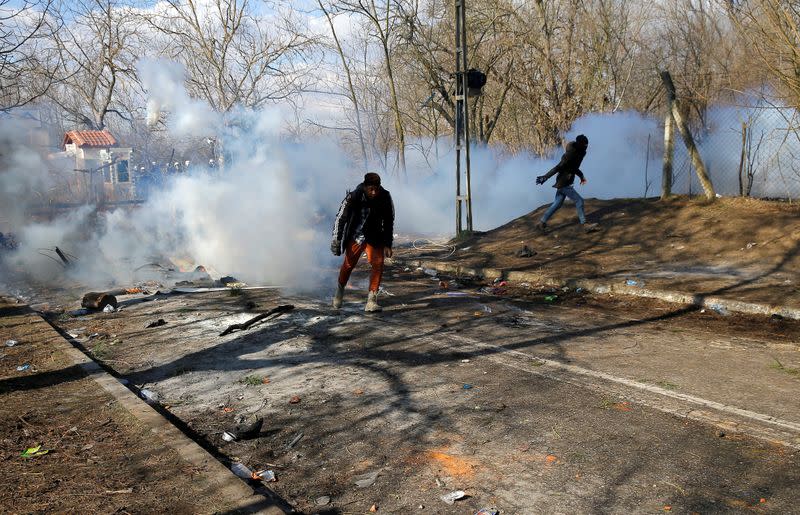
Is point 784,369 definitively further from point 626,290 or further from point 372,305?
point 372,305

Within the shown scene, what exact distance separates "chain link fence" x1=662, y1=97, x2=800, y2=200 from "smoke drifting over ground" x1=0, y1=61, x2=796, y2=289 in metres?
2.22

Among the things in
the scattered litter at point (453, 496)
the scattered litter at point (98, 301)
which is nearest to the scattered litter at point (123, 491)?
the scattered litter at point (453, 496)

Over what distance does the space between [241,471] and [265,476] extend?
192 millimetres

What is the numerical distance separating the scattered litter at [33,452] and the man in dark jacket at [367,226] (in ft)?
14.8

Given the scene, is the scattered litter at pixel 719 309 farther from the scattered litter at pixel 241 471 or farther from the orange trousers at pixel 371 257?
the scattered litter at pixel 241 471

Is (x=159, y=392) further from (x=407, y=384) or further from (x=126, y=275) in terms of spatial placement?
(x=126, y=275)

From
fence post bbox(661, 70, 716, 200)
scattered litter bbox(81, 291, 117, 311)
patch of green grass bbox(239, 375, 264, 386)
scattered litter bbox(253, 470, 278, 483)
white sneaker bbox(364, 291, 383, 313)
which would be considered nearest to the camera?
scattered litter bbox(253, 470, 278, 483)

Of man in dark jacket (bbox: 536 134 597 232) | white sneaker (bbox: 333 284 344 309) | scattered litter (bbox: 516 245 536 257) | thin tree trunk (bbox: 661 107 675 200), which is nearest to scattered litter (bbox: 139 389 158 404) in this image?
white sneaker (bbox: 333 284 344 309)

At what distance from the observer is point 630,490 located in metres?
Answer: 3.37

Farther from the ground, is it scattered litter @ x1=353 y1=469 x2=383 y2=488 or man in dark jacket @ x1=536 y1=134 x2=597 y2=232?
man in dark jacket @ x1=536 y1=134 x2=597 y2=232

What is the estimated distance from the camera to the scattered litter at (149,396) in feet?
17.3

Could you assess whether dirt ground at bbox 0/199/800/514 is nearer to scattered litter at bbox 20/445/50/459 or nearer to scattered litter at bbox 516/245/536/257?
scattered litter at bbox 20/445/50/459

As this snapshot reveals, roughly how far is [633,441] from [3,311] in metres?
9.58

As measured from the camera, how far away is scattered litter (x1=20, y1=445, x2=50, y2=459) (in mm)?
4148
